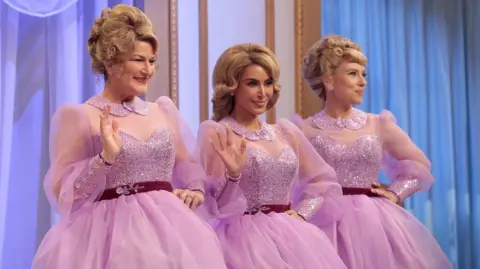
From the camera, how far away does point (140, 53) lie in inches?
98.9

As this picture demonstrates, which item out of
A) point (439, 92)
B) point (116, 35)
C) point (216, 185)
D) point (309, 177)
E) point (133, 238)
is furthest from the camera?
point (439, 92)

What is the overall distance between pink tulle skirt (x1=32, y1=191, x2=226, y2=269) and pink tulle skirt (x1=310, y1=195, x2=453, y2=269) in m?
0.77

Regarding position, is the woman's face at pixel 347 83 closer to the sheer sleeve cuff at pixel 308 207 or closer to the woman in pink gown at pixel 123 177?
the sheer sleeve cuff at pixel 308 207

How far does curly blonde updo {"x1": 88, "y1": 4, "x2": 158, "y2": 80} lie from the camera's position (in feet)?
8.09

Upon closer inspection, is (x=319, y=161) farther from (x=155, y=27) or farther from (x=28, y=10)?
(x=28, y=10)

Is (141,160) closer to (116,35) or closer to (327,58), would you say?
(116,35)

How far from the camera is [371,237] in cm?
300

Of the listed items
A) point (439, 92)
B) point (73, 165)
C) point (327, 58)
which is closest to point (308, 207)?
point (327, 58)

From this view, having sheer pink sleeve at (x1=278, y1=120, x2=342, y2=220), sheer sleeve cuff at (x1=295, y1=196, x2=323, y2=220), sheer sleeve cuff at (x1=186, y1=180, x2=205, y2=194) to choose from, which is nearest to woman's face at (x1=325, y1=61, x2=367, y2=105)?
sheer pink sleeve at (x1=278, y1=120, x2=342, y2=220)

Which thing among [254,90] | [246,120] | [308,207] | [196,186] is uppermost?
[254,90]

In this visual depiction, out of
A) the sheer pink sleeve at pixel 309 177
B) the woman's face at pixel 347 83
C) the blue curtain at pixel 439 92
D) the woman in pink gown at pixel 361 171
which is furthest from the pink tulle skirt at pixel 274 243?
the blue curtain at pixel 439 92

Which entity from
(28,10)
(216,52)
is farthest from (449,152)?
(28,10)

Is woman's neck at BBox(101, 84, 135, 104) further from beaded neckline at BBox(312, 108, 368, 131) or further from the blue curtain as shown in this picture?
the blue curtain

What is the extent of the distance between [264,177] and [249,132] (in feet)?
0.68
